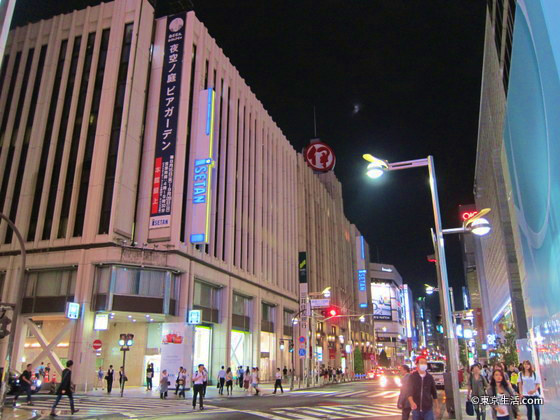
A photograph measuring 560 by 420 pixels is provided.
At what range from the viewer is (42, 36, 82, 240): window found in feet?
114

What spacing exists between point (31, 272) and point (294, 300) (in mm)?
32855

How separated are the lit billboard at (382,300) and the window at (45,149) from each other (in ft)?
439

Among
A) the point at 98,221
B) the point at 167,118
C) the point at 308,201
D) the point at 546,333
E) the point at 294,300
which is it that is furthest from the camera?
the point at 308,201

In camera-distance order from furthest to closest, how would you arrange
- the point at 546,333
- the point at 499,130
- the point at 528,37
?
the point at 499,130 → the point at 546,333 → the point at 528,37

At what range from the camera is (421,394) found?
30.5 feet

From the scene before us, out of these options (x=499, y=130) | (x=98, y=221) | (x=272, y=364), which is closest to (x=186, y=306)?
(x=98, y=221)

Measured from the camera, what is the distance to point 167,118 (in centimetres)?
3553

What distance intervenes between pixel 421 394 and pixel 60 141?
34.8 m

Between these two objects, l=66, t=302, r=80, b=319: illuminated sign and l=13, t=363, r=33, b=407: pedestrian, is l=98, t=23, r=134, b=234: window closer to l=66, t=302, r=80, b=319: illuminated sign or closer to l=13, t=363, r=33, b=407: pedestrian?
l=66, t=302, r=80, b=319: illuminated sign

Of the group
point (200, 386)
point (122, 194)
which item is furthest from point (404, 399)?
point (122, 194)

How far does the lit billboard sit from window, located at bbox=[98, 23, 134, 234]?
133324 mm

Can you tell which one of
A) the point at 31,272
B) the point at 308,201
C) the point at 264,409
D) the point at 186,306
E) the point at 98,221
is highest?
the point at 308,201

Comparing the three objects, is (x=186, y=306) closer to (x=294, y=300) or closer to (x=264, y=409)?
(x=264, y=409)

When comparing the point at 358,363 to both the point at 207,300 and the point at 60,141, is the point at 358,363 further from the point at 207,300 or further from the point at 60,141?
the point at 60,141
